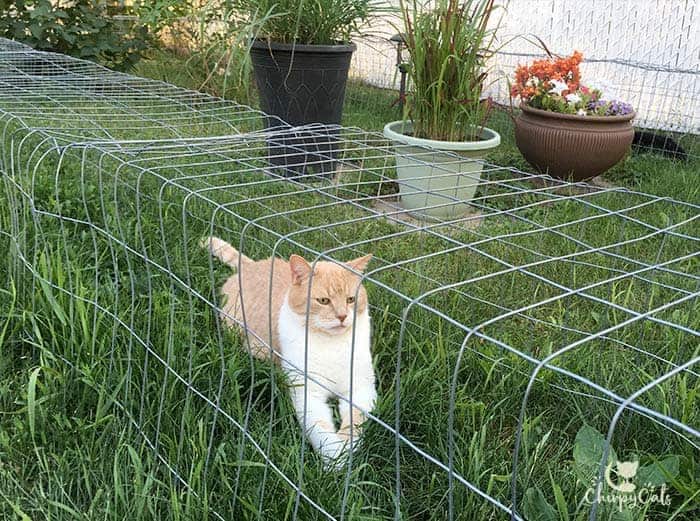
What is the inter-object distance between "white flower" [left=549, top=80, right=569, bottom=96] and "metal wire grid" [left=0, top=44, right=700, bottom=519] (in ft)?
3.56

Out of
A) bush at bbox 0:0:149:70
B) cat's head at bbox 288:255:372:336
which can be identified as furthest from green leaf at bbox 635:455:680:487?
bush at bbox 0:0:149:70

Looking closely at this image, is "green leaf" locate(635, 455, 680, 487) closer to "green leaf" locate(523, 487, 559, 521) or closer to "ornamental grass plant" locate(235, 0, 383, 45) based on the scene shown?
"green leaf" locate(523, 487, 559, 521)

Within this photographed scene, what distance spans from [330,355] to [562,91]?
9.39ft

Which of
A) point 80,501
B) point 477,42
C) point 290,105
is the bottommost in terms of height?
point 80,501

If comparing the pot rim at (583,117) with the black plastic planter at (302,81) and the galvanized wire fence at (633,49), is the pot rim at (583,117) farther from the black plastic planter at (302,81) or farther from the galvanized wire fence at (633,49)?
the black plastic planter at (302,81)

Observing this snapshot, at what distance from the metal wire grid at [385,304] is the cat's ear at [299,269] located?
0.42ft

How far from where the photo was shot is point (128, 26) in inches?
247

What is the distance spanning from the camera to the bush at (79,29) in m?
5.65

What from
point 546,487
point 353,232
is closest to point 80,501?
point 546,487

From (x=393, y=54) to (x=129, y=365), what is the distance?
227 inches

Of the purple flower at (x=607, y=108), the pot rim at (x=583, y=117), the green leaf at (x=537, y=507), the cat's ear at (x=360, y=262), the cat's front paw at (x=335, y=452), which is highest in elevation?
the purple flower at (x=607, y=108)

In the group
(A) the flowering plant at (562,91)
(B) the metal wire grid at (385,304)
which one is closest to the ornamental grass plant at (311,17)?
(B) the metal wire grid at (385,304)

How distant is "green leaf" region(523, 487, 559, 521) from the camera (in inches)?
51.9

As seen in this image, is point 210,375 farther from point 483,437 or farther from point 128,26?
point 128,26
